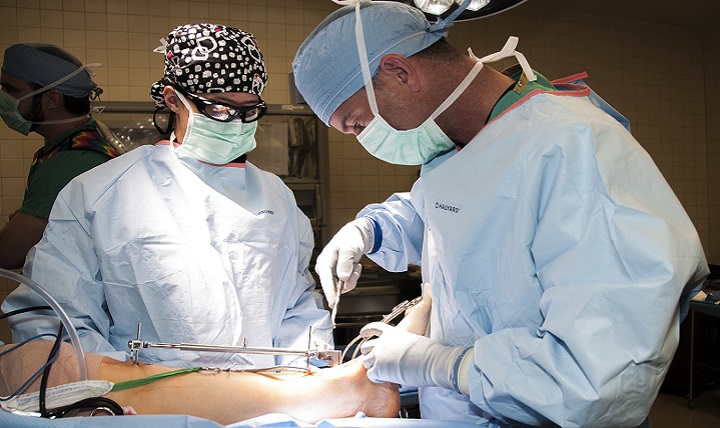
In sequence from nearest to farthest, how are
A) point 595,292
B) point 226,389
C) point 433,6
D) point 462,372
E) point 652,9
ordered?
point 595,292 → point 462,372 → point 226,389 → point 433,6 → point 652,9

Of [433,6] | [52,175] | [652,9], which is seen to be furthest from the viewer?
[652,9]

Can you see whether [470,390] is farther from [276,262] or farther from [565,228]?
[276,262]

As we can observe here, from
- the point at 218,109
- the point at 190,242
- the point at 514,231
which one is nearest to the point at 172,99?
the point at 218,109

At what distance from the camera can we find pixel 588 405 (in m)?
0.90

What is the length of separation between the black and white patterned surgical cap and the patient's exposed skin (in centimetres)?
75

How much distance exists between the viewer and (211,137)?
5.38 feet

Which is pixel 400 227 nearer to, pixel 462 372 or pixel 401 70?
pixel 401 70

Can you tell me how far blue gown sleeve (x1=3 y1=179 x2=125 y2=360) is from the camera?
53.5 inches

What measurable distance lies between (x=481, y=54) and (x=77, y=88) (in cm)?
325

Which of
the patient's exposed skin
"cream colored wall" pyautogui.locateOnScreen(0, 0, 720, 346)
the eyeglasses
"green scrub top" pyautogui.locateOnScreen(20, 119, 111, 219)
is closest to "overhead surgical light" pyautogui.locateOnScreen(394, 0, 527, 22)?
the eyeglasses

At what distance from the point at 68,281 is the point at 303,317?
0.65m

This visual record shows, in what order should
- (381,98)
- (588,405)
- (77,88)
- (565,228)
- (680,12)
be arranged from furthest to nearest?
(680,12) → (77,88) → (381,98) → (565,228) → (588,405)

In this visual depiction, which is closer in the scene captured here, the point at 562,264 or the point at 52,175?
the point at 562,264

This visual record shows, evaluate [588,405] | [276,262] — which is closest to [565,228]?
[588,405]
